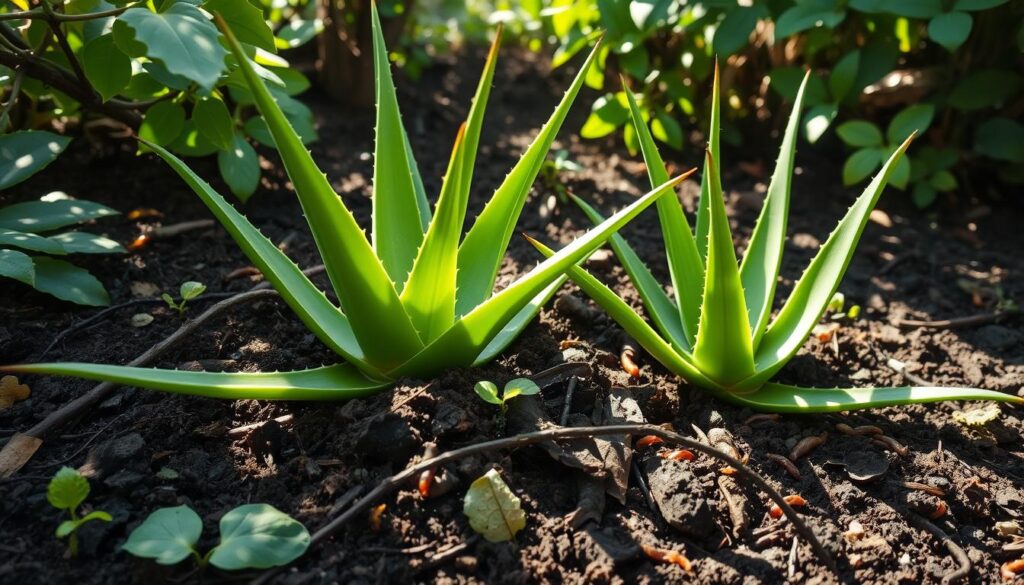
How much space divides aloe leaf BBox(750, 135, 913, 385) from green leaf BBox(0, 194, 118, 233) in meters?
1.36

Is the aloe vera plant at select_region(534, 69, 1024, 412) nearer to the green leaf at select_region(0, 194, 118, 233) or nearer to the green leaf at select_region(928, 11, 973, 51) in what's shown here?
the green leaf at select_region(928, 11, 973, 51)

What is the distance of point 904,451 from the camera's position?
5.21 feet

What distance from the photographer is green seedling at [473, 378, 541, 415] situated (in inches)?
55.2

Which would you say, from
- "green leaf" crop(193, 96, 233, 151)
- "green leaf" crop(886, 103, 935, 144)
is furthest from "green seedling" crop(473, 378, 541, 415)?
Result: "green leaf" crop(886, 103, 935, 144)

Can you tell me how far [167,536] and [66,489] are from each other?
0.16 meters

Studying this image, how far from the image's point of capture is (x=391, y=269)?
156 cm

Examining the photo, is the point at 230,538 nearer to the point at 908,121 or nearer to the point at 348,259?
the point at 348,259

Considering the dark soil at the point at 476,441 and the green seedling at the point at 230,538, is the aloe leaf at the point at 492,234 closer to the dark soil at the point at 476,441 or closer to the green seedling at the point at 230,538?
the dark soil at the point at 476,441

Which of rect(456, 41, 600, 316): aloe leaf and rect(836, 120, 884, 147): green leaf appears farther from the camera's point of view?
rect(836, 120, 884, 147): green leaf

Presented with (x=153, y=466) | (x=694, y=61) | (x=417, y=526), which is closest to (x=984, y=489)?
(x=417, y=526)

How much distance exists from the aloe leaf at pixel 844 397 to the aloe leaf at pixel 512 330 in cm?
40

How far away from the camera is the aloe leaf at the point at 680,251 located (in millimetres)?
1690

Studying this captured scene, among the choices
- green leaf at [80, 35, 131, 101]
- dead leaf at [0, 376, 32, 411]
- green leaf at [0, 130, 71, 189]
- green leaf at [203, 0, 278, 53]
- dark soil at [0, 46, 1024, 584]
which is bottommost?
dark soil at [0, 46, 1024, 584]

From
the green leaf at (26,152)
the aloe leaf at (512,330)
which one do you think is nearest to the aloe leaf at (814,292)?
the aloe leaf at (512,330)
